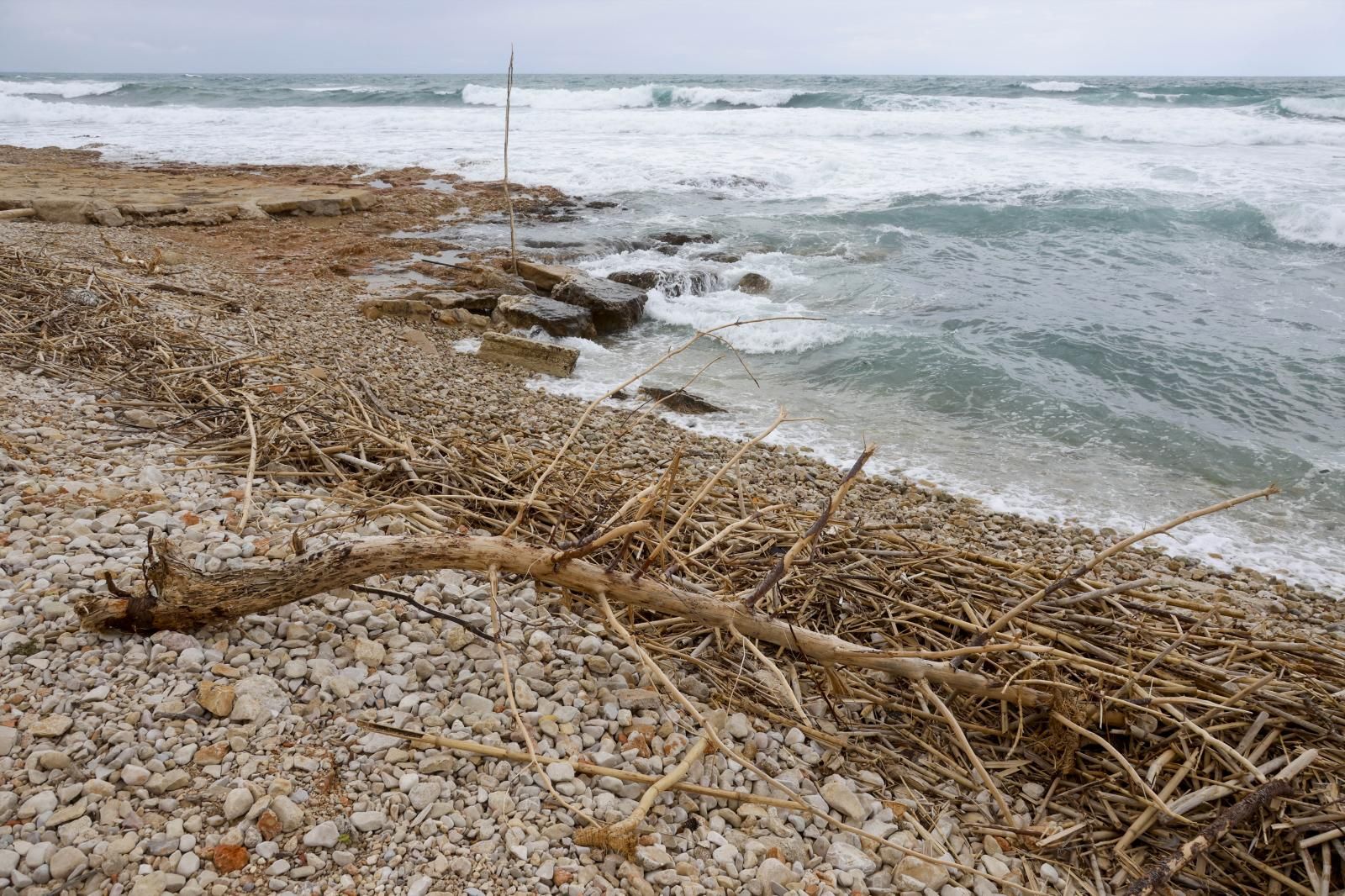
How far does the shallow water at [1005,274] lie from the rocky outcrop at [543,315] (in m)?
0.50

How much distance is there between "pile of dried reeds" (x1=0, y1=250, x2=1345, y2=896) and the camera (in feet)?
7.59

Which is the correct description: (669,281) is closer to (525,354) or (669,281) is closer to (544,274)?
(544,274)

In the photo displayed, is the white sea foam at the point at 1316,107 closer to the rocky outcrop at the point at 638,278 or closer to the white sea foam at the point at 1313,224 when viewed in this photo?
→ the white sea foam at the point at 1313,224

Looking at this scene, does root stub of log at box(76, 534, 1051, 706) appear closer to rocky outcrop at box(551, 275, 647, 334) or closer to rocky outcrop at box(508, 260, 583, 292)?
rocky outcrop at box(551, 275, 647, 334)

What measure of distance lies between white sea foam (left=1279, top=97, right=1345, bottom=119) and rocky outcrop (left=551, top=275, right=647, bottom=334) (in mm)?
33789

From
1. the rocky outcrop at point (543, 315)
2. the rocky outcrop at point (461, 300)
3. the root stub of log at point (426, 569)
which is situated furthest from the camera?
the rocky outcrop at point (461, 300)

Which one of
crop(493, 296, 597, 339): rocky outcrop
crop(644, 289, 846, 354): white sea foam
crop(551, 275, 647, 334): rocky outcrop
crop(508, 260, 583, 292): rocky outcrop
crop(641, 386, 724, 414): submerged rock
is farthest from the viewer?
crop(508, 260, 583, 292): rocky outcrop

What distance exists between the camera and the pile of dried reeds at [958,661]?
7.59ft

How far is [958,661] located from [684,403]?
4.68m

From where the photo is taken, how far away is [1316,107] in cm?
3097

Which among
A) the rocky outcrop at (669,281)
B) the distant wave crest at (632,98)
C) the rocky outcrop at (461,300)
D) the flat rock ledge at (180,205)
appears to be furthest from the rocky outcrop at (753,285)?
the distant wave crest at (632,98)

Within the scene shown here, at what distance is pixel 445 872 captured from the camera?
195cm

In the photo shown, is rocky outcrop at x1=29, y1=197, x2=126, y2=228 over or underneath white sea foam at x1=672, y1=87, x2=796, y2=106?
underneath

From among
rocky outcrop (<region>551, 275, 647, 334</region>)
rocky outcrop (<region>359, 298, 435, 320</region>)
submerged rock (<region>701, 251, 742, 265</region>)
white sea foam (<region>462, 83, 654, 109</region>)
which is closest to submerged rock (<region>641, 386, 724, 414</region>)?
rocky outcrop (<region>551, 275, 647, 334</region>)
